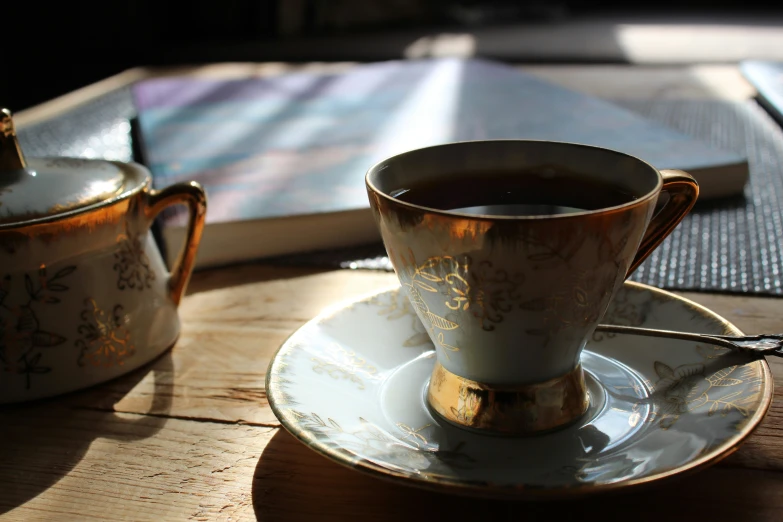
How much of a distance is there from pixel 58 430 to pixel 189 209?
14 centimetres

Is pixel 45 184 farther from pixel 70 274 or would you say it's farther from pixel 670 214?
pixel 670 214

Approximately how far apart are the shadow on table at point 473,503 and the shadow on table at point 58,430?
82 millimetres

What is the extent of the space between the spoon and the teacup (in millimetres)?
52

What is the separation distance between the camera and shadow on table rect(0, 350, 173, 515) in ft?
0.98

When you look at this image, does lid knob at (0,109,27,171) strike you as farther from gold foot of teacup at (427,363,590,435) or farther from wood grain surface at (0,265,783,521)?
gold foot of teacup at (427,363,590,435)

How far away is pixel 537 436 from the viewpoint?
0.30 metres

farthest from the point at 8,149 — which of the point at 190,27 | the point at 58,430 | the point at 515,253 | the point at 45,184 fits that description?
the point at 190,27

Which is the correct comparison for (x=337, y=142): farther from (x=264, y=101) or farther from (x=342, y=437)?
(x=342, y=437)

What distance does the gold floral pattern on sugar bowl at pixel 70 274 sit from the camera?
0.34m

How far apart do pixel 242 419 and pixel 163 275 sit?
12 cm

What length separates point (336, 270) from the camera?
51cm

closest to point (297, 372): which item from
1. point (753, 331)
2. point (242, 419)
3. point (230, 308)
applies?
point (242, 419)

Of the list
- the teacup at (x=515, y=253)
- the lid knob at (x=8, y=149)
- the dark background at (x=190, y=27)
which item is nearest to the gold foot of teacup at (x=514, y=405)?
the teacup at (x=515, y=253)

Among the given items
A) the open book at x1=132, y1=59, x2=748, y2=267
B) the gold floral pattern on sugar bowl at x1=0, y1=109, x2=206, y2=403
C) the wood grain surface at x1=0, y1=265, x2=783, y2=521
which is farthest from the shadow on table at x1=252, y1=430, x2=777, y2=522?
the open book at x1=132, y1=59, x2=748, y2=267
